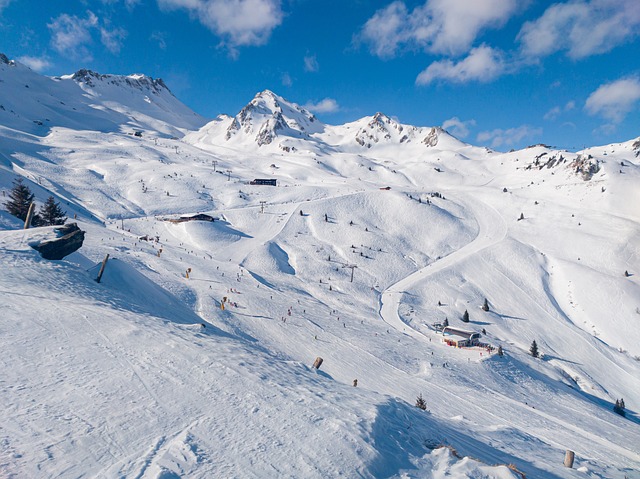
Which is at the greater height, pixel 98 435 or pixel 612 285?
pixel 612 285

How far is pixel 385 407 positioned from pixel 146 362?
6350mm

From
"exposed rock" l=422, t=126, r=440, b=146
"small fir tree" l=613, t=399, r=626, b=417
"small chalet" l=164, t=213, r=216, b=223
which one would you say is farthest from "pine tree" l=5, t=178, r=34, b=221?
"exposed rock" l=422, t=126, r=440, b=146

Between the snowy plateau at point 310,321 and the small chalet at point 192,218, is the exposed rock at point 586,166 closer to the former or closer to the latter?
the snowy plateau at point 310,321

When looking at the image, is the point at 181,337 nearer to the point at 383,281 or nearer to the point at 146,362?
the point at 146,362

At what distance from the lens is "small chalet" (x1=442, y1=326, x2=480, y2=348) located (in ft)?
121

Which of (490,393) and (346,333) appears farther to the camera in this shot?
(346,333)

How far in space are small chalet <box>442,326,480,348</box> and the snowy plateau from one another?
148 centimetres

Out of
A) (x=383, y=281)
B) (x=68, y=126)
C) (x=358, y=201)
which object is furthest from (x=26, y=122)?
(x=383, y=281)

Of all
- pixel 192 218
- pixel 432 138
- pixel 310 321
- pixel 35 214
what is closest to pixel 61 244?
pixel 310 321

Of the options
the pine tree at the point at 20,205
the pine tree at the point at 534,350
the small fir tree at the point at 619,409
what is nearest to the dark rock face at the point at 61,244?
the pine tree at the point at 20,205

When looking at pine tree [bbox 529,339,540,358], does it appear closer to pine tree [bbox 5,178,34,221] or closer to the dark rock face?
the dark rock face

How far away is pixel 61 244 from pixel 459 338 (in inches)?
1380

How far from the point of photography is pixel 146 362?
9719 mm

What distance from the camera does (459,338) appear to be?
124ft
